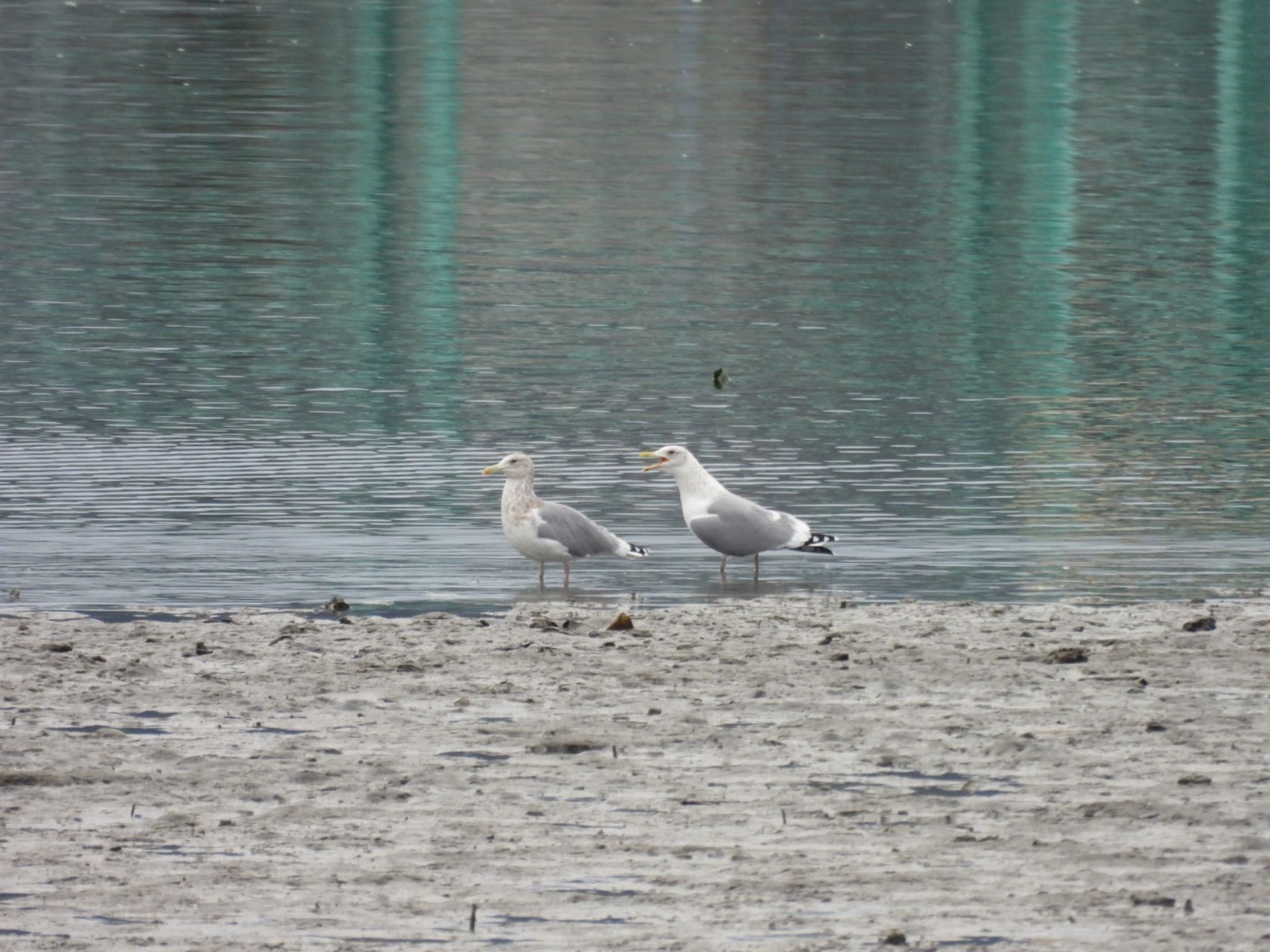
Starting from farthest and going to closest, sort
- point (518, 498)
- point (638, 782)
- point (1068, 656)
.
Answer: point (518, 498), point (1068, 656), point (638, 782)

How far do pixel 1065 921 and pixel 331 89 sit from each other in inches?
1706

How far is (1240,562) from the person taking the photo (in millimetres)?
13438

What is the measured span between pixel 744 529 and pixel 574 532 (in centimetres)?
89

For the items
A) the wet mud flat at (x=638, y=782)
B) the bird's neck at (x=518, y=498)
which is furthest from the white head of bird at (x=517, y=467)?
the wet mud flat at (x=638, y=782)

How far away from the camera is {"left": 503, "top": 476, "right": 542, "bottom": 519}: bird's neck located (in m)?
13.3

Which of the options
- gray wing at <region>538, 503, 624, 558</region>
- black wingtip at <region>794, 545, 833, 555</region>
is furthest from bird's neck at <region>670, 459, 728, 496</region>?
gray wing at <region>538, 503, 624, 558</region>

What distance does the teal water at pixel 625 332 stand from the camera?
45.8 ft

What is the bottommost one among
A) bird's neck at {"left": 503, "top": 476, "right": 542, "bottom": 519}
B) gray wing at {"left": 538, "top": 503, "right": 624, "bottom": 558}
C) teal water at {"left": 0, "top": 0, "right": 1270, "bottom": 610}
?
teal water at {"left": 0, "top": 0, "right": 1270, "bottom": 610}

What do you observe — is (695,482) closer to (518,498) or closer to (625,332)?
(518,498)

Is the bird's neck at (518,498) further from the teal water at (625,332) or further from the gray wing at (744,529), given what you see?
the gray wing at (744,529)

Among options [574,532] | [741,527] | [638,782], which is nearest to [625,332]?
[741,527]

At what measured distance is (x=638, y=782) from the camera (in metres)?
8.46

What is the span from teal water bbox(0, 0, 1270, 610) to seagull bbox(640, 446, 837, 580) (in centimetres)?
26

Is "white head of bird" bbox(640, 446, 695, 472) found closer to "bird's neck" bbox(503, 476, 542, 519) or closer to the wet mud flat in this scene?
"bird's neck" bbox(503, 476, 542, 519)
